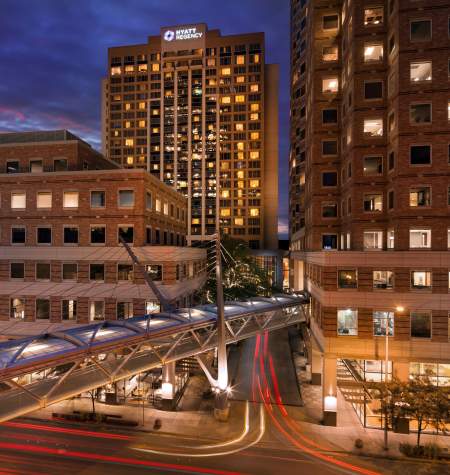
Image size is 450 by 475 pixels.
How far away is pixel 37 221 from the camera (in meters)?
35.9

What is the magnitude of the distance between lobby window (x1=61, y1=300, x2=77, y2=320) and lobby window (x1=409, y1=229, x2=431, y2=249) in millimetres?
31762

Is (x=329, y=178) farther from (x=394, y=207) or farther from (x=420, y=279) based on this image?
(x=420, y=279)

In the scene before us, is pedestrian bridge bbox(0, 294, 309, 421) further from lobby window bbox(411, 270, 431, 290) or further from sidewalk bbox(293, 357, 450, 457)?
lobby window bbox(411, 270, 431, 290)

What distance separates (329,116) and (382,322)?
22092 millimetres

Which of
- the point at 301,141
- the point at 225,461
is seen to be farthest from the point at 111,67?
the point at 225,461

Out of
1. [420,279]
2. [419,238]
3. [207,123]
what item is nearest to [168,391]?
[420,279]

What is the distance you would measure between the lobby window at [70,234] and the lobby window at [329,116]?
94.3 ft

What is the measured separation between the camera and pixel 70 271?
3494 cm

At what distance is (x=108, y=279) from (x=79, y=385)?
690 inches

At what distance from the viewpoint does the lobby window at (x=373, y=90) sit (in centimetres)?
3091

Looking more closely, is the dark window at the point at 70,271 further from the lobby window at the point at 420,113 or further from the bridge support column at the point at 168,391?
the lobby window at the point at 420,113

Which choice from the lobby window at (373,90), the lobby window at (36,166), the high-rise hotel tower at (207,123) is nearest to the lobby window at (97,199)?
the lobby window at (36,166)

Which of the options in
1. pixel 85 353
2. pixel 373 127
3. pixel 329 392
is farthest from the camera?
pixel 373 127

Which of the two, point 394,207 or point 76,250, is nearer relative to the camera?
point 394,207
